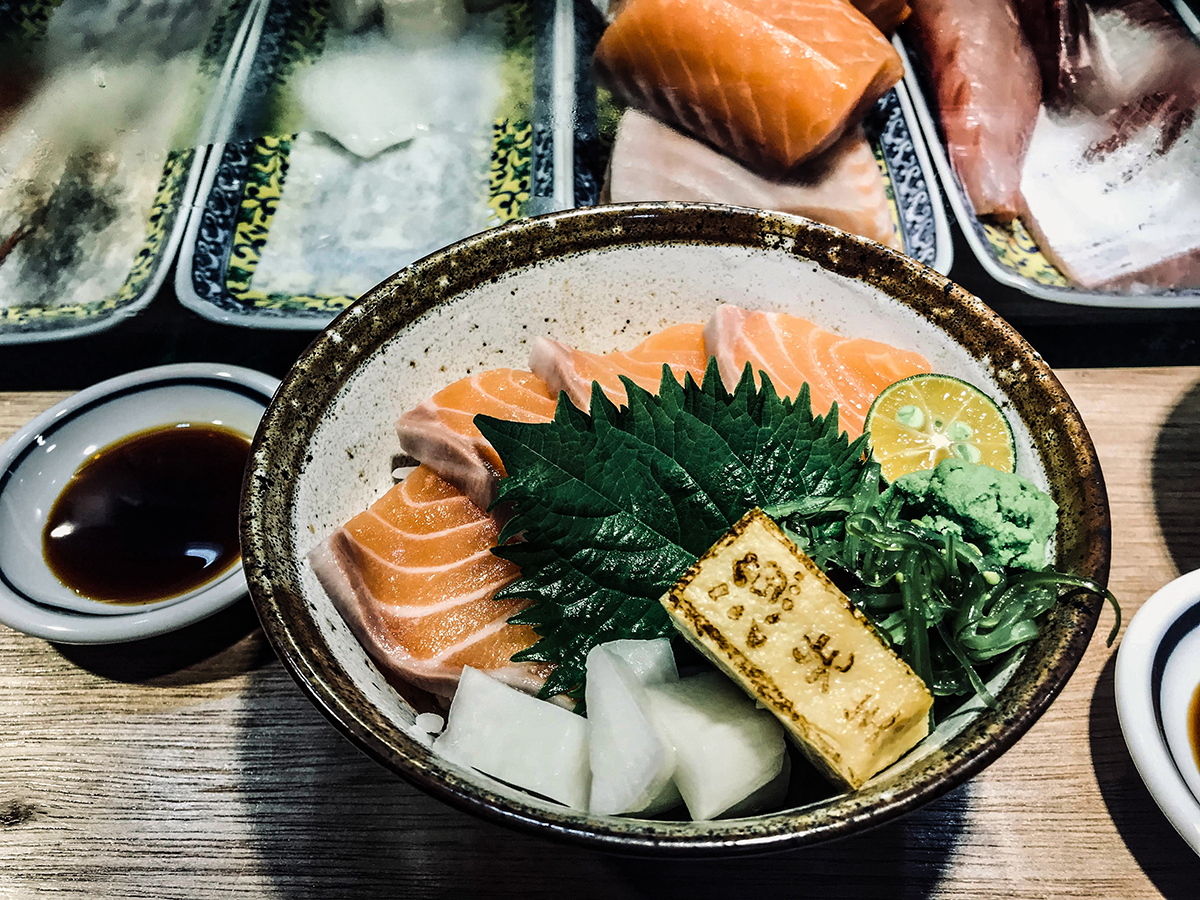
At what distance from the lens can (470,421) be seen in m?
1.34

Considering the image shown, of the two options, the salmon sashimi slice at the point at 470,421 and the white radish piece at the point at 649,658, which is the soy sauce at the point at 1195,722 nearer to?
the white radish piece at the point at 649,658

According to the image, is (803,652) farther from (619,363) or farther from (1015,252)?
(1015,252)

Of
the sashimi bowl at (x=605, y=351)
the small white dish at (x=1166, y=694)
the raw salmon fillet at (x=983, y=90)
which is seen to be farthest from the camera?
the raw salmon fillet at (x=983, y=90)

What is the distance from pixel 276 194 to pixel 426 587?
4.52 feet

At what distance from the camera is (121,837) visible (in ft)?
4.25

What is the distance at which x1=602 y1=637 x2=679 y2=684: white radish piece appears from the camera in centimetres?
105

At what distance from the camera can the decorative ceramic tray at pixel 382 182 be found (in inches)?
80.2

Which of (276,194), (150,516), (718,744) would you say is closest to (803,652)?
(718,744)

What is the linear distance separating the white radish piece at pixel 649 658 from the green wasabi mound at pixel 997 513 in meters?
0.40

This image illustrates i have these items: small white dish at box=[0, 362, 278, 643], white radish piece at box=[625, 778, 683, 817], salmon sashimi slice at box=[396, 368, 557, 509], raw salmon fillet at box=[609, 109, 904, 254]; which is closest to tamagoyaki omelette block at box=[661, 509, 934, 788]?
white radish piece at box=[625, 778, 683, 817]

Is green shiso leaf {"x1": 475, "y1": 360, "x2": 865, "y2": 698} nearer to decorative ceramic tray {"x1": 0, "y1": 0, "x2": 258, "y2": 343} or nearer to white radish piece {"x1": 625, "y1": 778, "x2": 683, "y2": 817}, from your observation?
white radish piece {"x1": 625, "y1": 778, "x2": 683, "y2": 817}

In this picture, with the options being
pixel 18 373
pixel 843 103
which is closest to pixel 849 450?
pixel 843 103

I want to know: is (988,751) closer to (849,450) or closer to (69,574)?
(849,450)

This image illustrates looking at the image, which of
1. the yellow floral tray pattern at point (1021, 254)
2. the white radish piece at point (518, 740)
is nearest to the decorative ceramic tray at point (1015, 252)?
the yellow floral tray pattern at point (1021, 254)
